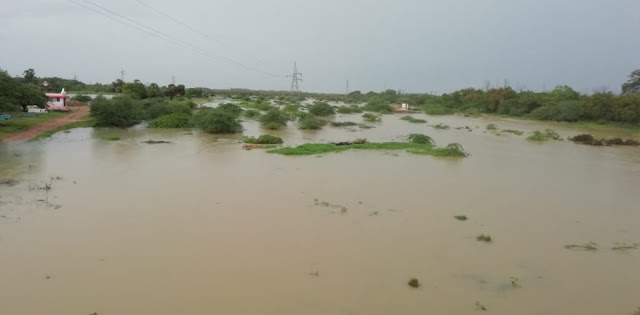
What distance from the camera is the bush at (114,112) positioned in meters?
25.5

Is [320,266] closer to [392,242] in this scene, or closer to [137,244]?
[392,242]

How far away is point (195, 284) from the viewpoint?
6309 millimetres

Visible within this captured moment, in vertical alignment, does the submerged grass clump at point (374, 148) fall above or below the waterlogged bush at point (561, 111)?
below

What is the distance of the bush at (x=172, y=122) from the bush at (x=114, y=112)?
4.33ft

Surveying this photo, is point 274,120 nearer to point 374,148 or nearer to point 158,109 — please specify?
point 158,109

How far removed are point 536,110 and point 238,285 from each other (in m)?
41.7

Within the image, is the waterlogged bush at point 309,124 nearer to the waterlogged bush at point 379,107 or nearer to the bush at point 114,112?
the bush at point 114,112

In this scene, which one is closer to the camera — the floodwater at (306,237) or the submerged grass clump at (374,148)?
the floodwater at (306,237)

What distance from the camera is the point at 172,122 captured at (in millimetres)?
26844

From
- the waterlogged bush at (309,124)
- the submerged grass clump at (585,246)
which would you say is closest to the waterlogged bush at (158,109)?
the waterlogged bush at (309,124)

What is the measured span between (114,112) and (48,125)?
352 centimetres

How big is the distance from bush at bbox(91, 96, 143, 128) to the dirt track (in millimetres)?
1709

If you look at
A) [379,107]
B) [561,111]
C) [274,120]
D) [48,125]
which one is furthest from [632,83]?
[48,125]

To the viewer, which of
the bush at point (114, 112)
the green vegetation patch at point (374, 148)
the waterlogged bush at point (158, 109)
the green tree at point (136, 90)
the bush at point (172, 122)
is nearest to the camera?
the green vegetation patch at point (374, 148)
